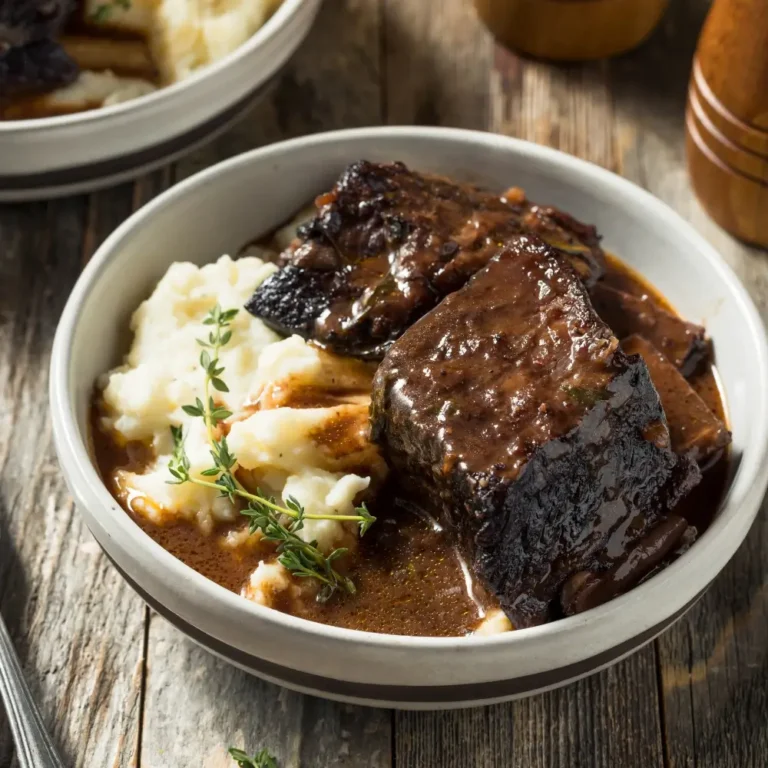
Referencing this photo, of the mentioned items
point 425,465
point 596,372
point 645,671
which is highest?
point 596,372

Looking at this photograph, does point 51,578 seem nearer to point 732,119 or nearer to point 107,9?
point 107,9

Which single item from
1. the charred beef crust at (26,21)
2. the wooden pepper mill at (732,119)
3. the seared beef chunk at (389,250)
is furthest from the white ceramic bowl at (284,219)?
the charred beef crust at (26,21)

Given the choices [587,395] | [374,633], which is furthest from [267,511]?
[587,395]

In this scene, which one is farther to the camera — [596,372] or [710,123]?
[710,123]

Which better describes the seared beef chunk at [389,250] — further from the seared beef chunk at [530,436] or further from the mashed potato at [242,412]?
the seared beef chunk at [530,436]

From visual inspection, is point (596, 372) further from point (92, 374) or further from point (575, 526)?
point (92, 374)

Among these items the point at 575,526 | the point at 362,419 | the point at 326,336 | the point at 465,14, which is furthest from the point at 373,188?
the point at 465,14
